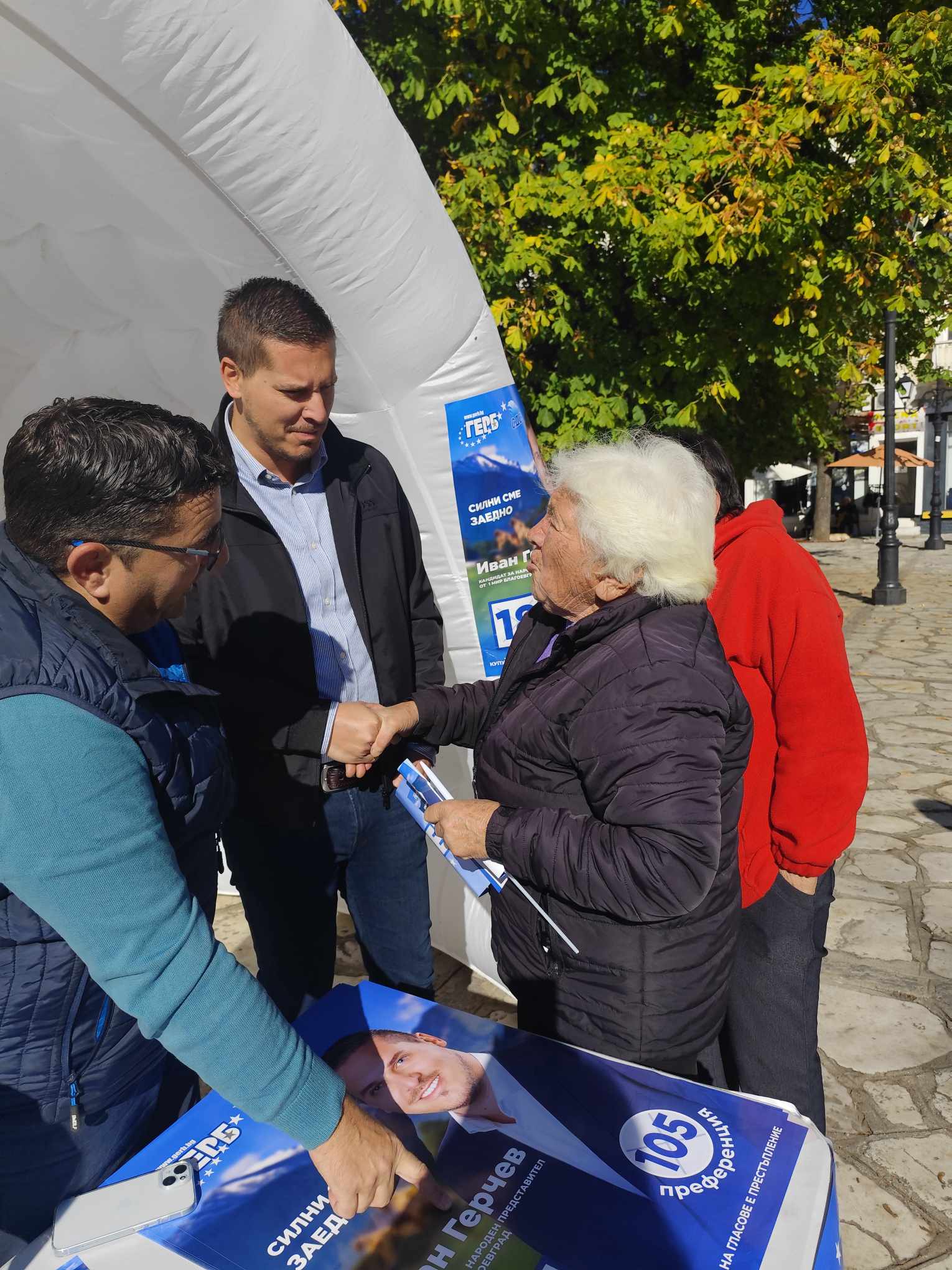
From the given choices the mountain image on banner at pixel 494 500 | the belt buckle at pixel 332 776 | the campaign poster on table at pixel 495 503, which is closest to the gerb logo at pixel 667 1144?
the belt buckle at pixel 332 776

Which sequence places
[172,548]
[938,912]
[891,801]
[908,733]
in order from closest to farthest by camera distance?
[172,548]
[938,912]
[891,801]
[908,733]

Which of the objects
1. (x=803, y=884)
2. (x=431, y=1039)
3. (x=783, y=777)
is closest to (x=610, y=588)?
(x=783, y=777)

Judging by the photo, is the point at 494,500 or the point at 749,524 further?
the point at 494,500

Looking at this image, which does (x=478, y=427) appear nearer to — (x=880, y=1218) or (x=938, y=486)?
(x=880, y=1218)

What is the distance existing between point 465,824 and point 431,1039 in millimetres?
449

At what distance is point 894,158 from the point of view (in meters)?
5.88

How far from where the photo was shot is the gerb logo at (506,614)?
291cm

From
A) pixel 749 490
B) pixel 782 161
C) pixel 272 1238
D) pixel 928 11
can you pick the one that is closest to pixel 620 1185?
pixel 272 1238

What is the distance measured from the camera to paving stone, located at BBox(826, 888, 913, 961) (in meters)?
3.81

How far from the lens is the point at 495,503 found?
2848mm

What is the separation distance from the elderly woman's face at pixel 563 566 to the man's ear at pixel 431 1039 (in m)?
0.87

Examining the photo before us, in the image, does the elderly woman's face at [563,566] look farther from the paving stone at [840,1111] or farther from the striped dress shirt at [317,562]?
the paving stone at [840,1111]

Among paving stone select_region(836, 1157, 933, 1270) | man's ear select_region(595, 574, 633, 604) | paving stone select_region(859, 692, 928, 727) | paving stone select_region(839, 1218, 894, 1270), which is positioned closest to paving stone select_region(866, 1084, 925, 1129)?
paving stone select_region(836, 1157, 933, 1270)

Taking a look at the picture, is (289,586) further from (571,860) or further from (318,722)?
(571,860)
